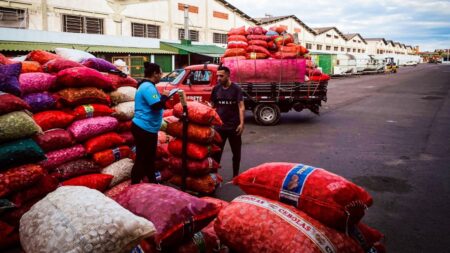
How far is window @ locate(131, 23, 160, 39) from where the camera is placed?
86.6ft

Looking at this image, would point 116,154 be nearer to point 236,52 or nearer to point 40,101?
point 40,101

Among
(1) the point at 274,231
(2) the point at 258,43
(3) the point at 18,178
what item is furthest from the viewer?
(2) the point at 258,43

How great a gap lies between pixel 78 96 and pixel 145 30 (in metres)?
24.2

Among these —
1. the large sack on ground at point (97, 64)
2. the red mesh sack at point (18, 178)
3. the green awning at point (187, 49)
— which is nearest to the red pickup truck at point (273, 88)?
the large sack on ground at point (97, 64)

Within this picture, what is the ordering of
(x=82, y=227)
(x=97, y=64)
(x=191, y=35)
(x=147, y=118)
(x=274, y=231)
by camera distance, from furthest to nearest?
(x=191, y=35)
(x=97, y=64)
(x=147, y=118)
(x=274, y=231)
(x=82, y=227)

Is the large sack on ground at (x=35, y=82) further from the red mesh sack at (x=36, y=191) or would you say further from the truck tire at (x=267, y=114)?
the truck tire at (x=267, y=114)

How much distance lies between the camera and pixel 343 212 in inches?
92.0

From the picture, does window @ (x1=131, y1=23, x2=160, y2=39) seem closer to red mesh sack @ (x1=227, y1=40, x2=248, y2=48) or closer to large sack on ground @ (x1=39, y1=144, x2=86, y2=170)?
red mesh sack @ (x1=227, y1=40, x2=248, y2=48)

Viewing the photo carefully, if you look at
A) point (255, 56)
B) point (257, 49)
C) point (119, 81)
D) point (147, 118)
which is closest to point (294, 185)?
point (147, 118)

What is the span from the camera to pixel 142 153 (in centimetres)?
452

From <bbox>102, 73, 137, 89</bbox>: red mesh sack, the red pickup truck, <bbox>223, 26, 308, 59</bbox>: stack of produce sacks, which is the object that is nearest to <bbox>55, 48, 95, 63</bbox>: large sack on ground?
<bbox>102, 73, 137, 89</bbox>: red mesh sack

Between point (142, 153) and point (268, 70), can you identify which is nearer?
point (142, 153)

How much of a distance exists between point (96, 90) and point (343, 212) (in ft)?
11.7

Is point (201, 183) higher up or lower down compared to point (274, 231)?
lower down
